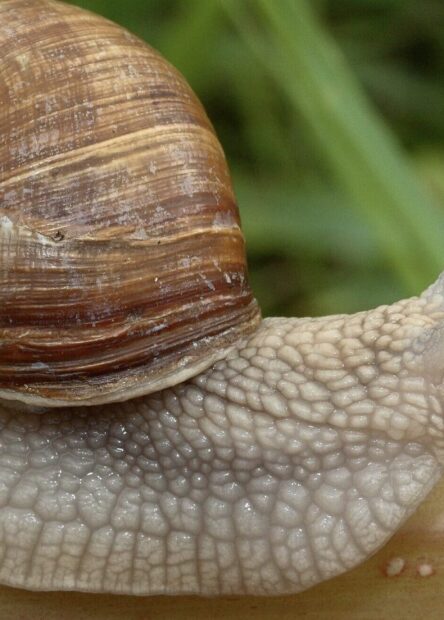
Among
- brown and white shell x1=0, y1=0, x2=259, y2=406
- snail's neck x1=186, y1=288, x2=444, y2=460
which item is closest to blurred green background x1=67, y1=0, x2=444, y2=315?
snail's neck x1=186, y1=288, x2=444, y2=460

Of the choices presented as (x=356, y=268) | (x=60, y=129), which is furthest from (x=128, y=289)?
(x=356, y=268)

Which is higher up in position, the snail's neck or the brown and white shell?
the brown and white shell

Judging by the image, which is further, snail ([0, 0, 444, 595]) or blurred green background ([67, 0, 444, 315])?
blurred green background ([67, 0, 444, 315])

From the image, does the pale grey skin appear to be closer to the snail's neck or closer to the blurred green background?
the snail's neck

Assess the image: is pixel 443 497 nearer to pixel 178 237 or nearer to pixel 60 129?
pixel 178 237

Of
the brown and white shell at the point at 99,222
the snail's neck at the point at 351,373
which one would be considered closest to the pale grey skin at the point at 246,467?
the snail's neck at the point at 351,373

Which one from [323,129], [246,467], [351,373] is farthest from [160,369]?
[323,129]
